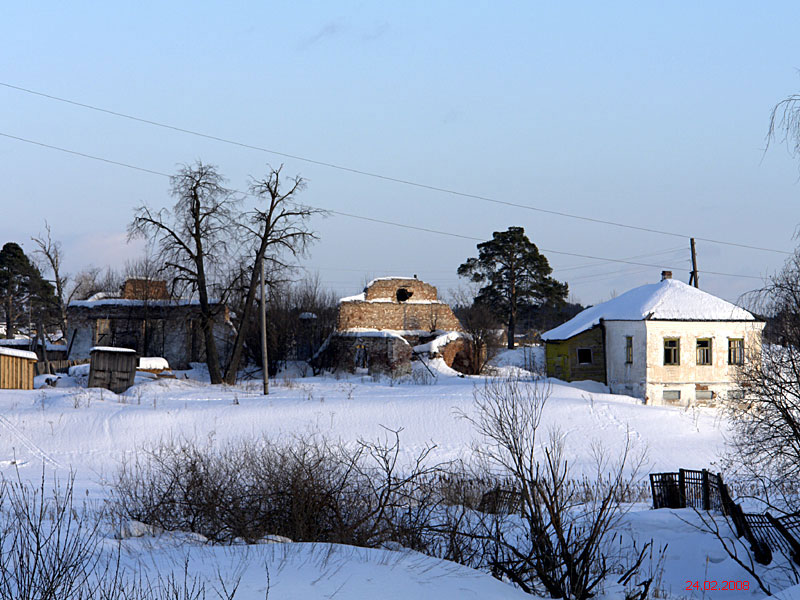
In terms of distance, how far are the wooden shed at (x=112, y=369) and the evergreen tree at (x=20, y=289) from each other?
3410 cm

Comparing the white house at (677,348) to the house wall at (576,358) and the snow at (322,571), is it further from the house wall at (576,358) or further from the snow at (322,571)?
the snow at (322,571)

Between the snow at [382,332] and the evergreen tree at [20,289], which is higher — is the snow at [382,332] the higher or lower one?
the lower one

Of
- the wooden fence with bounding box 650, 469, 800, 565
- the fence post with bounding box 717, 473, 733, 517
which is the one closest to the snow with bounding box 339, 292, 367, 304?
the wooden fence with bounding box 650, 469, 800, 565

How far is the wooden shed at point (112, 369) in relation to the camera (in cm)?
2850

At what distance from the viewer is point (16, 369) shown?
28547 mm

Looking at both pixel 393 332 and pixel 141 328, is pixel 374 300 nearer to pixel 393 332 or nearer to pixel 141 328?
pixel 393 332

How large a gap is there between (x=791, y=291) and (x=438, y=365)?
25.4 meters

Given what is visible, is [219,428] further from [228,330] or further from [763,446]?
[228,330]

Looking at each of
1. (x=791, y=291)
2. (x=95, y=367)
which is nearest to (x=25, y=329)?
(x=95, y=367)

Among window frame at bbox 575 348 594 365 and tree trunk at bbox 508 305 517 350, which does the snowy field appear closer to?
window frame at bbox 575 348 594 365

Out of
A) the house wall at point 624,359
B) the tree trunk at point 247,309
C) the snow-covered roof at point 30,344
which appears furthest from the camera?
the snow-covered roof at point 30,344

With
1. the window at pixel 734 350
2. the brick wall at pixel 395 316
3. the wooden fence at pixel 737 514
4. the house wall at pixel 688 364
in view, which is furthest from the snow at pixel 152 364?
the window at pixel 734 350

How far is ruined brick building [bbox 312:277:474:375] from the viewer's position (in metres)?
39.0

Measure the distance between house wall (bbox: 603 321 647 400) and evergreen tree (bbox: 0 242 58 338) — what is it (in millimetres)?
44186
